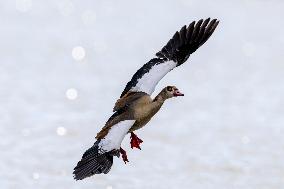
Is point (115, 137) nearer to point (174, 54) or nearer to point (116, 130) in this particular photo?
point (116, 130)

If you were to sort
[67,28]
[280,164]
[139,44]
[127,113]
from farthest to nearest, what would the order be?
[67,28] < [139,44] < [280,164] < [127,113]

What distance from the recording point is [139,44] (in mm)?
29250

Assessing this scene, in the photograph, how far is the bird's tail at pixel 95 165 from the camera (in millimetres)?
13555

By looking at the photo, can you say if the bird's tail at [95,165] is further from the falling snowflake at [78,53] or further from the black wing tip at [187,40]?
the falling snowflake at [78,53]

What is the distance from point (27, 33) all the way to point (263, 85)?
27.9 feet

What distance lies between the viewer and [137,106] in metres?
14.5

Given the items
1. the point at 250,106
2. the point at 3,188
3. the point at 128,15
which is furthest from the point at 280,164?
the point at 128,15

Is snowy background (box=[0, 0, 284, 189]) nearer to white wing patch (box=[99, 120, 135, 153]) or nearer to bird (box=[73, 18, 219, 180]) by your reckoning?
bird (box=[73, 18, 219, 180])

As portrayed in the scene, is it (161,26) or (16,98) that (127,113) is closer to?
(16,98)

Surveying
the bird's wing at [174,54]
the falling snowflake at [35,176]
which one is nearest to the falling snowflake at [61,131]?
the falling snowflake at [35,176]

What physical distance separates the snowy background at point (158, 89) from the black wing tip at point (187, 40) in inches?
118

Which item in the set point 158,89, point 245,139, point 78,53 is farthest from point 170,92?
point 78,53

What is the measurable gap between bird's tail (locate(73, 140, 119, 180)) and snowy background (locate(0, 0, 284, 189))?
3617 millimetres

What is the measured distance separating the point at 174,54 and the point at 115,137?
2674 millimetres
